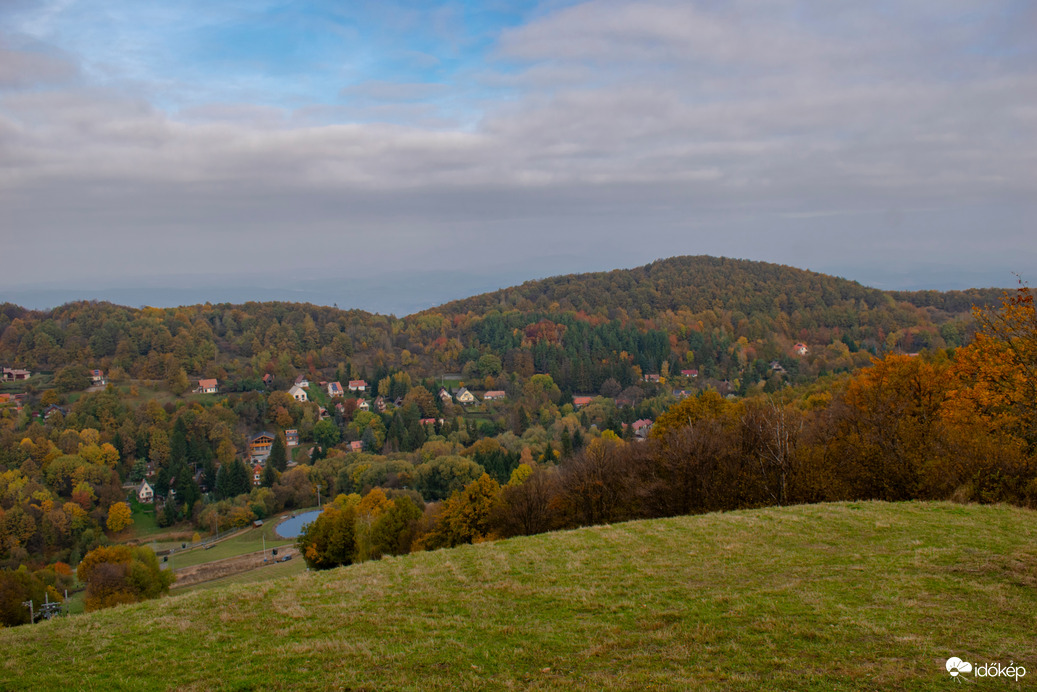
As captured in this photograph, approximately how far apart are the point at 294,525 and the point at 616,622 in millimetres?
64522

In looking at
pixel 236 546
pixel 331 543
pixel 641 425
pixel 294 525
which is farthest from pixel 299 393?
pixel 331 543

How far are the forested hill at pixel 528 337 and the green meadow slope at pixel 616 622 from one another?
10076 centimetres

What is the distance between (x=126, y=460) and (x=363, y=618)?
9818 cm

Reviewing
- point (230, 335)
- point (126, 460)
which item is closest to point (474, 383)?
point (230, 335)

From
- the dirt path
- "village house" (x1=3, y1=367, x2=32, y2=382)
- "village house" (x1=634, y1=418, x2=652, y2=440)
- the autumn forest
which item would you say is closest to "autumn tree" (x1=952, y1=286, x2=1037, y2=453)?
the autumn forest

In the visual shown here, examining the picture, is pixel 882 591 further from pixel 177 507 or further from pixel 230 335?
pixel 230 335

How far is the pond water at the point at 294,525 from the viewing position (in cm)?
6412

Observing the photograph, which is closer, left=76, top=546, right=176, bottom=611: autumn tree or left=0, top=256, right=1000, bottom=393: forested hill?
left=76, top=546, right=176, bottom=611: autumn tree

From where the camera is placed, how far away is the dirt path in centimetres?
4825

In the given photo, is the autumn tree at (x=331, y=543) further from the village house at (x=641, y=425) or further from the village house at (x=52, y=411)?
the village house at (x=52, y=411)

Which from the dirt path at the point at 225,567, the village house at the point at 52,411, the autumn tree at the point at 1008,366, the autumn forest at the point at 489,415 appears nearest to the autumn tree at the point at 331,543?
the autumn forest at the point at 489,415

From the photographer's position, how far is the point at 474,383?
14738 centimetres

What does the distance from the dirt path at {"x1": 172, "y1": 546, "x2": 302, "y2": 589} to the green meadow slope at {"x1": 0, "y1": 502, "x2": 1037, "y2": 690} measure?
3924 centimetres

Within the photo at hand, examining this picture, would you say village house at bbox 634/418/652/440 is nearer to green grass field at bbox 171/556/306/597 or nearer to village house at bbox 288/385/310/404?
green grass field at bbox 171/556/306/597
